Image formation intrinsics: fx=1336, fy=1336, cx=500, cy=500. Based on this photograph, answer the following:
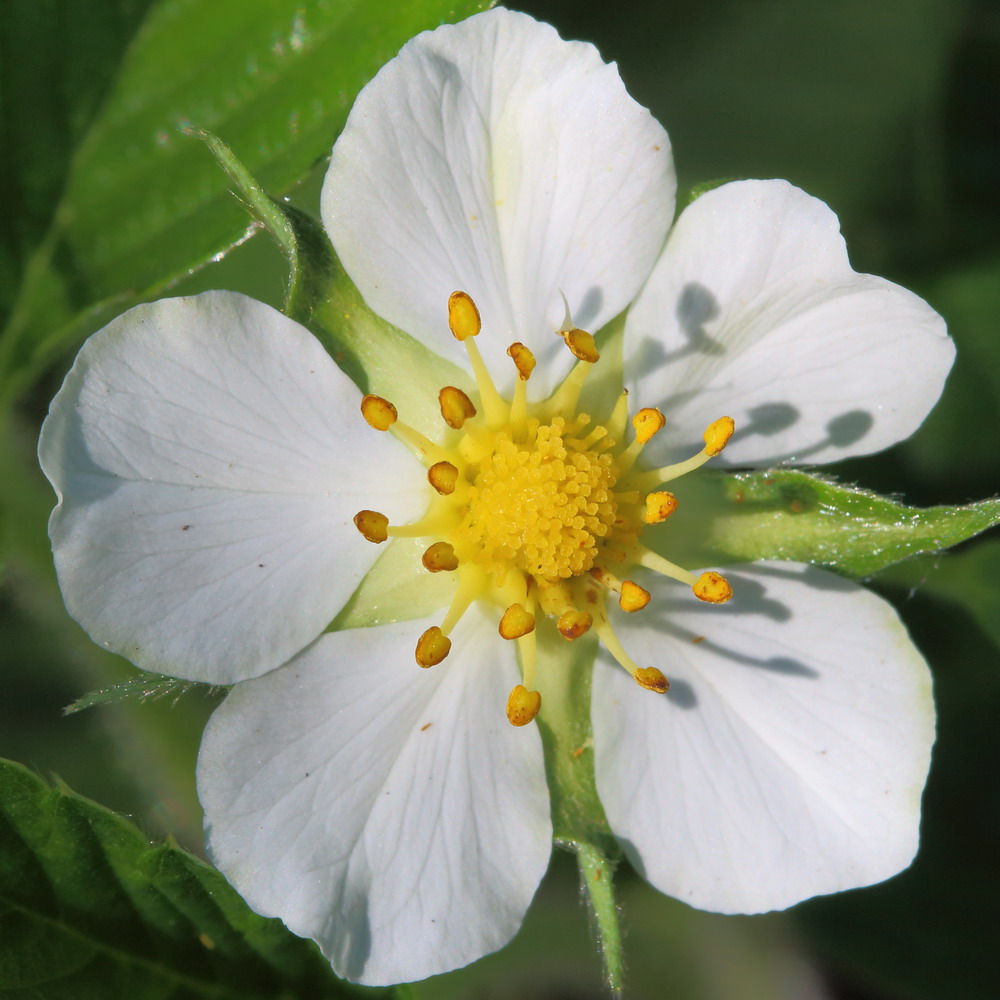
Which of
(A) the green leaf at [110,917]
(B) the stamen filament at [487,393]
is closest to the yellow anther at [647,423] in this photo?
(B) the stamen filament at [487,393]

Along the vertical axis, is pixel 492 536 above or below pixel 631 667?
above

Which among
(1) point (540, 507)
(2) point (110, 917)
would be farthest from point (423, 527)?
(2) point (110, 917)

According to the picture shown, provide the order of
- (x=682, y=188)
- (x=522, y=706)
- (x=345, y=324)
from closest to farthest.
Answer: (x=522, y=706) < (x=345, y=324) < (x=682, y=188)

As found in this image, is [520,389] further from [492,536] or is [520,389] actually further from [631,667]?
[631,667]

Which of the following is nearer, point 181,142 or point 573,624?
point 573,624

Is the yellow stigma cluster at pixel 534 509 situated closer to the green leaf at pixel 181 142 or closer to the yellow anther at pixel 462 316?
the yellow anther at pixel 462 316

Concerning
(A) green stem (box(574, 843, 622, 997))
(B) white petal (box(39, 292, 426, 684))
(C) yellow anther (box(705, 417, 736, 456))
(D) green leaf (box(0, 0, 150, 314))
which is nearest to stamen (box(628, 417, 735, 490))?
(C) yellow anther (box(705, 417, 736, 456))

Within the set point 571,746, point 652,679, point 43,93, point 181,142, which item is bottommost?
point 571,746
